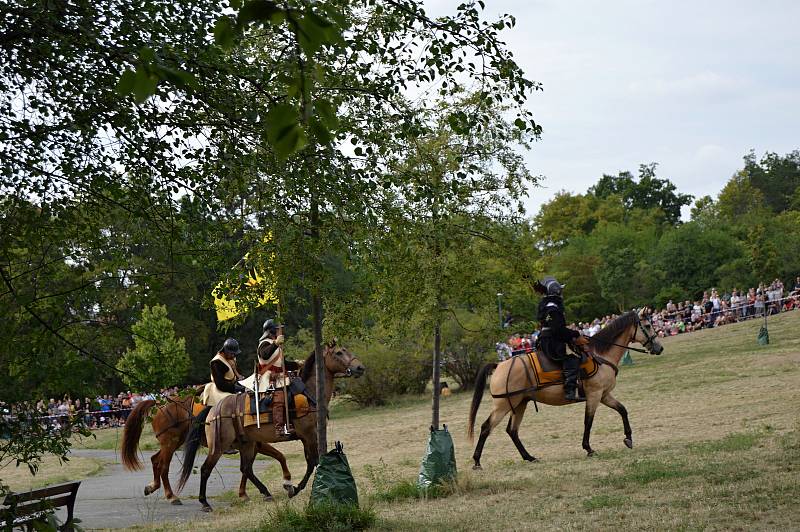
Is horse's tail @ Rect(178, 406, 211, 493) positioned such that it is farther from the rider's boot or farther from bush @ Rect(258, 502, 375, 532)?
the rider's boot

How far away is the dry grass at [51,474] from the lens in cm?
2156

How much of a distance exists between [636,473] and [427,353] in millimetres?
25680

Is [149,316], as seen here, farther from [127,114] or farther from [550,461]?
[127,114]

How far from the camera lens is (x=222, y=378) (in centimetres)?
1645

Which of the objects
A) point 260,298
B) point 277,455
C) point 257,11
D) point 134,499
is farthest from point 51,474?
point 257,11

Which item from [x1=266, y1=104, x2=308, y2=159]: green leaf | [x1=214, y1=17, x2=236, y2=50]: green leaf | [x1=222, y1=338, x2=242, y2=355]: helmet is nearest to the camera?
[x1=266, y1=104, x2=308, y2=159]: green leaf

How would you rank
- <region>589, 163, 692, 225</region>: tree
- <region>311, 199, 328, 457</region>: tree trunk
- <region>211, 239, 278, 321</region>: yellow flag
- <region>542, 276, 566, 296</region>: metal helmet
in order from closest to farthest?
<region>211, 239, 278, 321</region>: yellow flag → <region>311, 199, 328, 457</region>: tree trunk → <region>542, 276, 566, 296</region>: metal helmet → <region>589, 163, 692, 225</region>: tree

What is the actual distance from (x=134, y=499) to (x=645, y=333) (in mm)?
9704

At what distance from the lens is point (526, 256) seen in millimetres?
15578

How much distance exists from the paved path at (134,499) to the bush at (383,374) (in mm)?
12759

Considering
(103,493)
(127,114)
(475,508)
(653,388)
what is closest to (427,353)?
(653,388)

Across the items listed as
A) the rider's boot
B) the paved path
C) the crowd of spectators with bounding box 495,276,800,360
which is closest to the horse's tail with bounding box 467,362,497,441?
the rider's boot

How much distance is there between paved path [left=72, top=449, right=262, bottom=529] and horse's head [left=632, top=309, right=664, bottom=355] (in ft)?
23.7

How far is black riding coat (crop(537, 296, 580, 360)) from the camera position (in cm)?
1569
